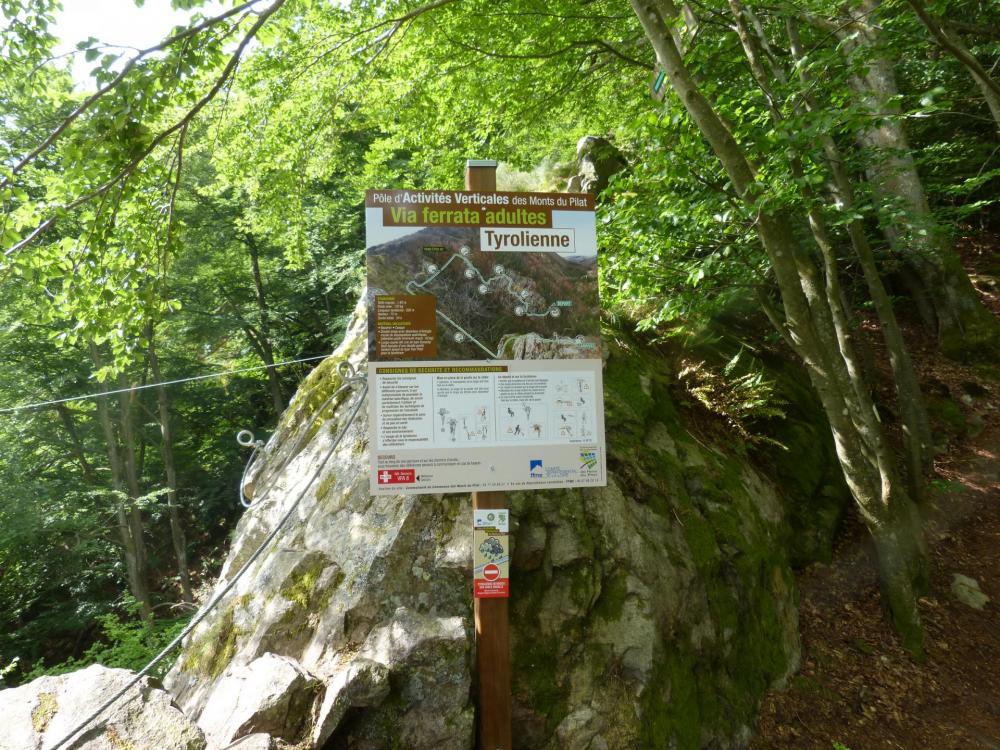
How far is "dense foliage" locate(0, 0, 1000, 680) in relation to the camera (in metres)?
3.67

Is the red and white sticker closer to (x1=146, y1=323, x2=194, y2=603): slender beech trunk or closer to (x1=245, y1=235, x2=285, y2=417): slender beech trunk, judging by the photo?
(x1=146, y1=323, x2=194, y2=603): slender beech trunk

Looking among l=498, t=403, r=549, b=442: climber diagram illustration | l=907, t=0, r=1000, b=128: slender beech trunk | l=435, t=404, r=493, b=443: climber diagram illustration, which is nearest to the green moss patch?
l=435, t=404, r=493, b=443: climber diagram illustration

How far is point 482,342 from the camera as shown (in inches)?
117

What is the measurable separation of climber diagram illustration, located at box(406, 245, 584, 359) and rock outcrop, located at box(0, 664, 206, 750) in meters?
2.27

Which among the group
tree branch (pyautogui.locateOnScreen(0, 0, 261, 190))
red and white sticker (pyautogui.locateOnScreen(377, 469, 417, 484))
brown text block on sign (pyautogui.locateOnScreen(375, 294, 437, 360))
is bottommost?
red and white sticker (pyautogui.locateOnScreen(377, 469, 417, 484))

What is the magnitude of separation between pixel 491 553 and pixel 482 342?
1.08 meters

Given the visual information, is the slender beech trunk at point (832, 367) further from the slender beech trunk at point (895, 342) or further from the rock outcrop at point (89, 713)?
the rock outcrop at point (89, 713)

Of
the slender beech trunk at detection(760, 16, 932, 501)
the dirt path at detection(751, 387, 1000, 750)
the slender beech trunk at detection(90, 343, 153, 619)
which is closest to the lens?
the dirt path at detection(751, 387, 1000, 750)

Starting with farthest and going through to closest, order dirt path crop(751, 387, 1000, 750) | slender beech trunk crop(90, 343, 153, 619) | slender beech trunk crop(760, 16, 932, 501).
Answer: slender beech trunk crop(90, 343, 153, 619) < slender beech trunk crop(760, 16, 932, 501) < dirt path crop(751, 387, 1000, 750)

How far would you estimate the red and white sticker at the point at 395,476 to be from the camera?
2857 millimetres

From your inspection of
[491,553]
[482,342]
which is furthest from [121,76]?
[491,553]

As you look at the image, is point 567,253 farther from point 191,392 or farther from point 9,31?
point 191,392

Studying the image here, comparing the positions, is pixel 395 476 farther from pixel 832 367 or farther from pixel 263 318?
pixel 263 318

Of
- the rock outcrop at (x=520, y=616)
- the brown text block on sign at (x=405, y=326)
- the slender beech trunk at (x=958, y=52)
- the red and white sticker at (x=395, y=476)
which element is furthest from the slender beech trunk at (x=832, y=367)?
the red and white sticker at (x=395, y=476)
